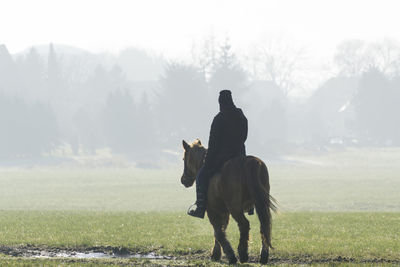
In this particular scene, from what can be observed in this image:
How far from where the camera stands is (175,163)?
8350 centimetres

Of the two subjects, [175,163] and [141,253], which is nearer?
[141,253]

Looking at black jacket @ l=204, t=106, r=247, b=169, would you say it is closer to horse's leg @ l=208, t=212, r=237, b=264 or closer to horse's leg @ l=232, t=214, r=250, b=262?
horse's leg @ l=208, t=212, r=237, b=264

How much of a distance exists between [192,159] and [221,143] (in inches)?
35.3

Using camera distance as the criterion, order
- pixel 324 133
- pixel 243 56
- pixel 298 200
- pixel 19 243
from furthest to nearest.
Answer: pixel 243 56
pixel 324 133
pixel 298 200
pixel 19 243

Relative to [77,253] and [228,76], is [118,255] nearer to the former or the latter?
[77,253]

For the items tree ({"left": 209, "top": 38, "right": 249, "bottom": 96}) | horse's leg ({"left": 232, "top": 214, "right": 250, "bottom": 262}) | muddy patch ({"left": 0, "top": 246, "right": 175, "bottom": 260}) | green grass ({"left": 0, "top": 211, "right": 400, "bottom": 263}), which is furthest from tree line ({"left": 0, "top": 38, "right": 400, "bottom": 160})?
horse's leg ({"left": 232, "top": 214, "right": 250, "bottom": 262})

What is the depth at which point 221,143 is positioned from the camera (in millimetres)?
11289

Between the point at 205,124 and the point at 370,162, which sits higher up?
the point at 205,124

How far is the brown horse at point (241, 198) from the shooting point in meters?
10.4

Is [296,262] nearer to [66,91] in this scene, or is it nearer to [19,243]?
[19,243]

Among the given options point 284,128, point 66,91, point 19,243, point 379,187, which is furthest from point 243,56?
point 19,243

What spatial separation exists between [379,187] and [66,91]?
7758 centimetres

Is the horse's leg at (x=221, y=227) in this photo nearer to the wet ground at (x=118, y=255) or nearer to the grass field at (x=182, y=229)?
the grass field at (x=182, y=229)

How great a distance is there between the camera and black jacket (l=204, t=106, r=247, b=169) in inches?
440
